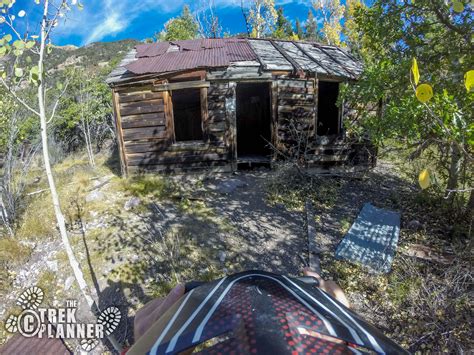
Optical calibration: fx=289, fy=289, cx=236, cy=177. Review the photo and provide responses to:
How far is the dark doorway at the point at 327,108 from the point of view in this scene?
945cm

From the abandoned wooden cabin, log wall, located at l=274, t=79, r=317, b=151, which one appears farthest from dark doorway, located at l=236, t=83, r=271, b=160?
log wall, located at l=274, t=79, r=317, b=151

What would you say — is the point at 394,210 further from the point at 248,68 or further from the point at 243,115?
the point at 243,115

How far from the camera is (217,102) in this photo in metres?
7.45

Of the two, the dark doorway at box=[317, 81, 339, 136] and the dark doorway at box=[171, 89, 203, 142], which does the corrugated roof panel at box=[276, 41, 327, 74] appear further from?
the dark doorway at box=[171, 89, 203, 142]

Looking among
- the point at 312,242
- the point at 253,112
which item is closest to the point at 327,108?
the point at 253,112

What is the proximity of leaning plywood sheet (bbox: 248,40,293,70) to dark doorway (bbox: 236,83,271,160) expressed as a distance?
2045 millimetres

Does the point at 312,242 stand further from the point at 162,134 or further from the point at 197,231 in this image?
the point at 162,134

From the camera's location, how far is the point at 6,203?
5.51m

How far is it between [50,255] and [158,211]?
6.23 feet

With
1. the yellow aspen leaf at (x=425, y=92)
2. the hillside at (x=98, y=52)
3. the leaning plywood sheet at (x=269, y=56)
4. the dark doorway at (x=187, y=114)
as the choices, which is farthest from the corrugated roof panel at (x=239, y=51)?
the hillside at (x=98, y=52)

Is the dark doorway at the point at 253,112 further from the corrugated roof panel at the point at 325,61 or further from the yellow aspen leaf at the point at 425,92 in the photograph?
the yellow aspen leaf at the point at 425,92

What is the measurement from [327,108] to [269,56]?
119 inches

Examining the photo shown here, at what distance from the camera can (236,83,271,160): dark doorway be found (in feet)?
36.3

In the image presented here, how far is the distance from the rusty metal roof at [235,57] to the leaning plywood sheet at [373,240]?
154 inches
